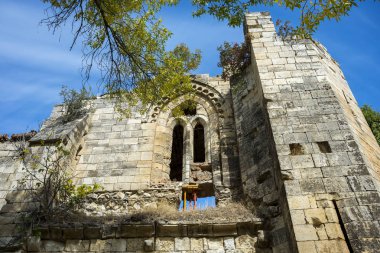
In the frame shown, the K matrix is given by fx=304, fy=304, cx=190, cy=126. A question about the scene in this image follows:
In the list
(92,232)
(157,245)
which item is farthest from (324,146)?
(92,232)

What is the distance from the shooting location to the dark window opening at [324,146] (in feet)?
17.4

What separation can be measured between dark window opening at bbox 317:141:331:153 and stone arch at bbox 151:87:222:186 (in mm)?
2554

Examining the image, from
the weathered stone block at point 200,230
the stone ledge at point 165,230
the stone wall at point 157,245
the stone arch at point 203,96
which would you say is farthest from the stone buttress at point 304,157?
the stone arch at point 203,96

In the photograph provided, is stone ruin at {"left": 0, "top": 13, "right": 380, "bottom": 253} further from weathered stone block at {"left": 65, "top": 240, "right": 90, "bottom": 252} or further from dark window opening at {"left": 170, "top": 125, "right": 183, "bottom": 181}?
dark window opening at {"left": 170, "top": 125, "right": 183, "bottom": 181}

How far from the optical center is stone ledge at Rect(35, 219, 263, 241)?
5.39m

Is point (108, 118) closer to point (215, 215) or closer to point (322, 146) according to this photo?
point (215, 215)

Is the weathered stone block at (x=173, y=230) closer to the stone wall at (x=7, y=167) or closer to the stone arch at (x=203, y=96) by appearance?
the stone wall at (x=7, y=167)

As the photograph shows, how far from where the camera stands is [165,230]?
542cm

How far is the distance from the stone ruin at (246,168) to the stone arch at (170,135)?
0.03 meters

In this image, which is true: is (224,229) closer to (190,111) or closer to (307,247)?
(307,247)

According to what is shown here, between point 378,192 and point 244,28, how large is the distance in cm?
572

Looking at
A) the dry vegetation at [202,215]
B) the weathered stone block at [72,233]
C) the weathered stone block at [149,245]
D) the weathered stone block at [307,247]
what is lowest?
the weathered stone block at [307,247]

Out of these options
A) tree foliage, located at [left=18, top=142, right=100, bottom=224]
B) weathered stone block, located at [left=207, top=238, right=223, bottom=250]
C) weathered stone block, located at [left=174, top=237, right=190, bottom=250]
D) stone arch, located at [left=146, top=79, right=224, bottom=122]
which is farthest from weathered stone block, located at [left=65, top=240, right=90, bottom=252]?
stone arch, located at [left=146, top=79, right=224, bottom=122]

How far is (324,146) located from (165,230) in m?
3.19
